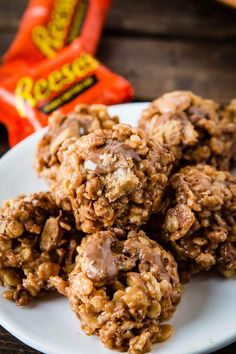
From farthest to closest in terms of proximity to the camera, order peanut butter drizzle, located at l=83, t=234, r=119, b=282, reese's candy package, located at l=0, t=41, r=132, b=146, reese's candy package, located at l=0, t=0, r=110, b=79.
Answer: reese's candy package, located at l=0, t=0, r=110, b=79 → reese's candy package, located at l=0, t=41, r=132, b=146 → peanut butter drizzle, located at l=83, t=234, r=119, b=282

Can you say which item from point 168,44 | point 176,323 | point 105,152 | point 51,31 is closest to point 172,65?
point 168,44

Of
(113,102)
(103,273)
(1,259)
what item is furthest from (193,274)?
(113,102)

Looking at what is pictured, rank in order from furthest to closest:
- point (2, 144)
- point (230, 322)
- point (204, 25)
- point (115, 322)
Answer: point (204, 25), point (2, 144), point (230, 322), point (115, 322)

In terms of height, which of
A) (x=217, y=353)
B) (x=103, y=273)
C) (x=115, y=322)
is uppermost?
(x=103, y=273)

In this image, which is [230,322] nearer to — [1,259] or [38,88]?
[1,259]

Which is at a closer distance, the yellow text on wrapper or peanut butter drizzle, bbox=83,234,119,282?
peanut butter drizzle, bbox=83,234,119,282

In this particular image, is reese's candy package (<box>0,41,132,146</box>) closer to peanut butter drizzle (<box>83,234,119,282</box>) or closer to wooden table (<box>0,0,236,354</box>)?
wooden table (<box>0,0,236,354</box>)

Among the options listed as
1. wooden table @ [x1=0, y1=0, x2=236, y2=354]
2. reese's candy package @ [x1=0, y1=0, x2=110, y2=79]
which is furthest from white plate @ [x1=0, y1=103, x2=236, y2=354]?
reese's candy package @ [x1=0, y1=0, x2=110, y2=79]
